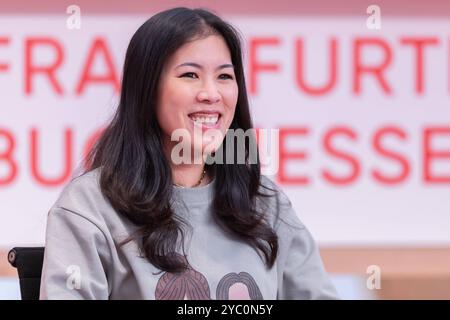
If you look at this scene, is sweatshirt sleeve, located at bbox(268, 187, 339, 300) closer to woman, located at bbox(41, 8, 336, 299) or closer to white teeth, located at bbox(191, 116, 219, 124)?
woman, located at bbox(41, 8, 336, 299)

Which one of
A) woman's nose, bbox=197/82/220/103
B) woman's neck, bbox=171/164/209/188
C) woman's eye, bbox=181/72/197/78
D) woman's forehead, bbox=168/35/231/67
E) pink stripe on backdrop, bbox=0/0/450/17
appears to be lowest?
woman's neck, bbox=171/164/209/188

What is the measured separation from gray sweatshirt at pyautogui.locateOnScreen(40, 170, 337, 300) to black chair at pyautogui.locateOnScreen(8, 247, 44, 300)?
0.14 meters

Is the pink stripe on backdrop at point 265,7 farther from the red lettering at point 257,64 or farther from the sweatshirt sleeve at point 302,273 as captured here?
the sweatshirt sleeve at point 302,273

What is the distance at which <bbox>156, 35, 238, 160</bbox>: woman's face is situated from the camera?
4.10 ft

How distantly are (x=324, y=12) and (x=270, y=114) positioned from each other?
39 cm

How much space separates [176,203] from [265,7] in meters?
1.38

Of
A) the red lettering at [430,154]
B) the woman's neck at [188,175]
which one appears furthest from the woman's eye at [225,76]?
the red lettering at [430,154]

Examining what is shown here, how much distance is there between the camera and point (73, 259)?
1163 mm

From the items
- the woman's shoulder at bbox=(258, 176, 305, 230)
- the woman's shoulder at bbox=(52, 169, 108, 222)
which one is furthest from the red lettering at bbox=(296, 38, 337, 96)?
the woman's shoulder at bbox=(52, 169, 108, 222)

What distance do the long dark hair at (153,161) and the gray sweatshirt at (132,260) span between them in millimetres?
17

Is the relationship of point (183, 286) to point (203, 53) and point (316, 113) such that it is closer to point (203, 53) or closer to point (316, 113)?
point (203, 53)

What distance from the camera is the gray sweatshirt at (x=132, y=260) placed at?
116 cm

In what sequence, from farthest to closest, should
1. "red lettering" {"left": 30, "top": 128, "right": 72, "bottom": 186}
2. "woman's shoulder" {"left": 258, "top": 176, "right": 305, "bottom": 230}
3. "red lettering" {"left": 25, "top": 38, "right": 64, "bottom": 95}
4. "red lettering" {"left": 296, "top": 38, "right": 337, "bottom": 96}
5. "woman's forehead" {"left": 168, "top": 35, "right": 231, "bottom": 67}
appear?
"red lettering" {"left": 296, "top": 38, "right": 337, "bottom": 96}, "red lettering" {"left": 25, "top": 38, "right": 64, "bottom": 95}, "red lettering" {"left": 30, "top": 128, "right": 72, "bottom": 186}, "woman's shoulder" {"left": 258, "top": 176, "right": 305, "bottom": 230}, "woman's forehead" {"left": 168, "top": 35, "right": 231, "bottom": 67}
